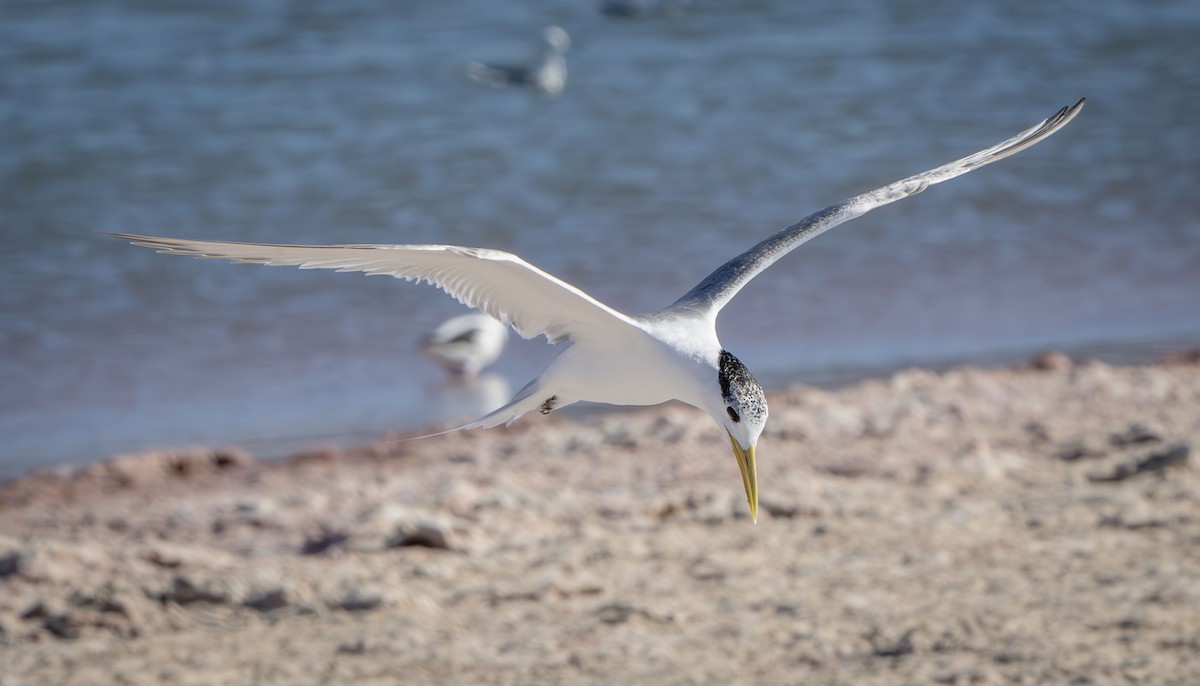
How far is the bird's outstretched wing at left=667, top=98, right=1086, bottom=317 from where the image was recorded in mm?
4492

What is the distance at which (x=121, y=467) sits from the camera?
7.00 metres

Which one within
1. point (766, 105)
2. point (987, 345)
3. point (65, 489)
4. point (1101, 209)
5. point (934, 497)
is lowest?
point (65, 489)

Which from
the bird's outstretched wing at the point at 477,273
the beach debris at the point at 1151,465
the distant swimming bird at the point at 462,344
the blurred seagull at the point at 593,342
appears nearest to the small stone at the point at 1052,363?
the beach debris at the point at 1151,465

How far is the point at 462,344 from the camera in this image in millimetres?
8562

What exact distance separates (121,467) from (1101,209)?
843 centimetres

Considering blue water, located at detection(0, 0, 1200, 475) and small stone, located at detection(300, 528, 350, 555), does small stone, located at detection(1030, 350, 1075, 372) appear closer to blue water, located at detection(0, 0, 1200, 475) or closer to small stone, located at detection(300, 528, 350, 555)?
blue water, located at detection(0, 0, 1200, 475)

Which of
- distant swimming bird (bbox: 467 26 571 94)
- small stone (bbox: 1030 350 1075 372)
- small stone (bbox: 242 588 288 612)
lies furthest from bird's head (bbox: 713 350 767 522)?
distant swimming bird (bbox: 467 26 571 94)

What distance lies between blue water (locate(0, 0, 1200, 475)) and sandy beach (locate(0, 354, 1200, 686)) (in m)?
1.12

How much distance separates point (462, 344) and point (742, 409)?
4.77m

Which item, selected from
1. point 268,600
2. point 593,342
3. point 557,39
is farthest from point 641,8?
point 593,342

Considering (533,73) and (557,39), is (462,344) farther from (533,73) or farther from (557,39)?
(557,39)

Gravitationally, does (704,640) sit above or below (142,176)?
below

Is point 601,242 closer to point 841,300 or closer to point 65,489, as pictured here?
point 841,300

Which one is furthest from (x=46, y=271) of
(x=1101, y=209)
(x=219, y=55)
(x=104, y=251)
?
(x=1101, y=209)
